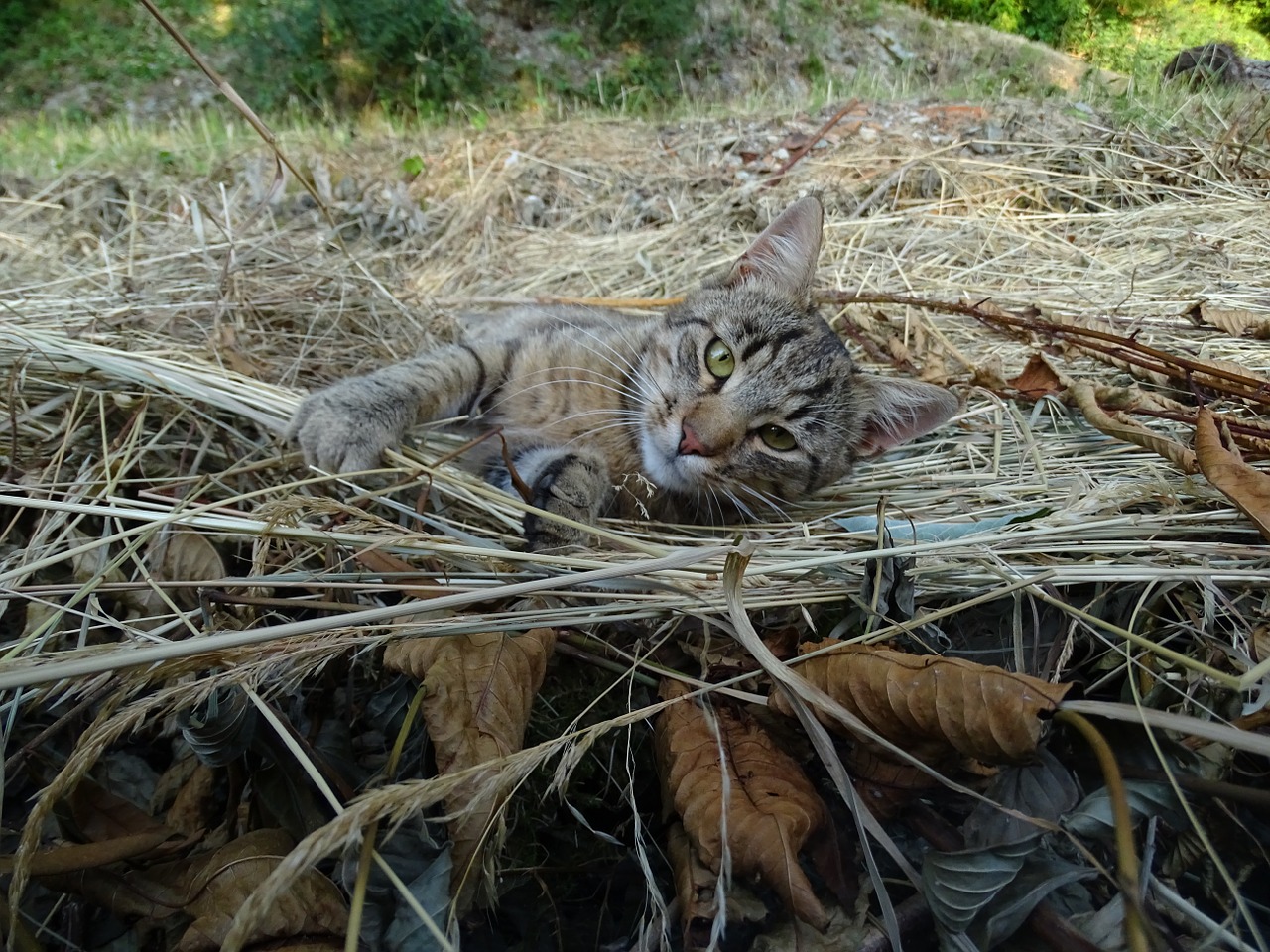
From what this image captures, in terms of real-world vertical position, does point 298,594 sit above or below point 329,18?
below

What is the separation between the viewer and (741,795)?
98 centimetres

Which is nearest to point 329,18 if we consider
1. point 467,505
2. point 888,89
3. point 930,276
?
point 888,89

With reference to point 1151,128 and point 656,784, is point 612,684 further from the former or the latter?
point 1151,128

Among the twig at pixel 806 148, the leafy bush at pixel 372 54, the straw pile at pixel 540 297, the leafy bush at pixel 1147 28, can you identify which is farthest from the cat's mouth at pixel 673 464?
the leafy bush at pixel 372 54

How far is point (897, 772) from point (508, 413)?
1.55 meters

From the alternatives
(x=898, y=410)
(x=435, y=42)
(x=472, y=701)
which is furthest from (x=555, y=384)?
(x=435, y=42)

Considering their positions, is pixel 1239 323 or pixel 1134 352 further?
pixel 1239 323

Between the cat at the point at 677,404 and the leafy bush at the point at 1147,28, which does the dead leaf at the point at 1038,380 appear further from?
the leafy bush at the point at 1147,28

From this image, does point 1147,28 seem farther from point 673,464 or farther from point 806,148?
point 673,464

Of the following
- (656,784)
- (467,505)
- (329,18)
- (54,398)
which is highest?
(329,18)

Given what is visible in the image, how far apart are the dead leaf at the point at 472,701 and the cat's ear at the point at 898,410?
1.18 meters

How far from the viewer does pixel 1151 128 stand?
3.98m

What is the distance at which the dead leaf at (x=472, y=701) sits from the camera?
0.92 metres

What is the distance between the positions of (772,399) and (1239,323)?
1.53 m
